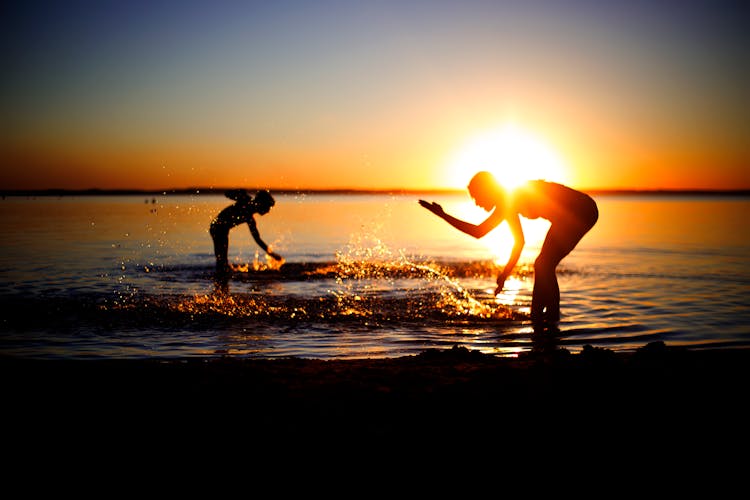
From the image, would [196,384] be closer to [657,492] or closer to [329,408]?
[329,408]

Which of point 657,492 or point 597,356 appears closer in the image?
point 657,492

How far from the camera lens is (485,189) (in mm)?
8281

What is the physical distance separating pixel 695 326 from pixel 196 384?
7.79 meters

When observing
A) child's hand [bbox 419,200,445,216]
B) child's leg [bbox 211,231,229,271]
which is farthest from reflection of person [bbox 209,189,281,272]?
child's hand [bbox 419,200,445,216]

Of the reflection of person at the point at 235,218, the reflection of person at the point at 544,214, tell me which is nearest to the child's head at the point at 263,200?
the reflection of person at the point at 235,218

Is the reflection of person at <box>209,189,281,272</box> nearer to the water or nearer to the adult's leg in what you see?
the water

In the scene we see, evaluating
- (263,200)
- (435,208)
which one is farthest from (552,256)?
(263,200)

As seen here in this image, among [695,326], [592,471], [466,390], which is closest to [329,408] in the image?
[466,390]

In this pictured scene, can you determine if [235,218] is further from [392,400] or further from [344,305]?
[392,400]

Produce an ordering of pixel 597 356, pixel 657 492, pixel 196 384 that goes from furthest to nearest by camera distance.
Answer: pixel 597 356 < pixel 196 384 < pixel 657 492

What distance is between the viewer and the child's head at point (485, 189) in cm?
827

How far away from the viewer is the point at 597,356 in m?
5.88

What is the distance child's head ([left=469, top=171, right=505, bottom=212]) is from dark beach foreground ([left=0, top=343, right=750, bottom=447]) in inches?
109

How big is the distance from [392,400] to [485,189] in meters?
4.22
